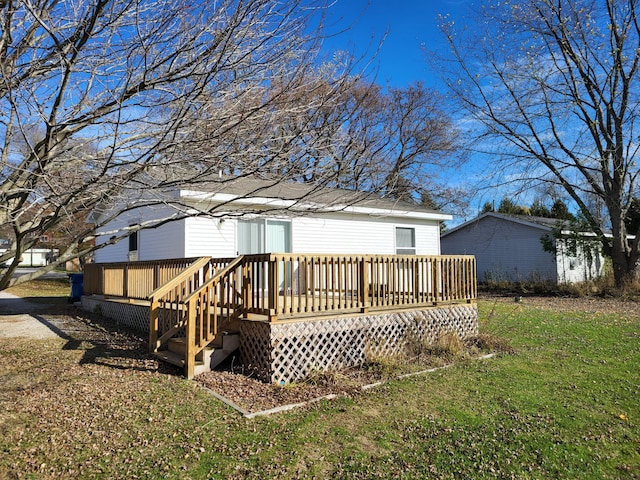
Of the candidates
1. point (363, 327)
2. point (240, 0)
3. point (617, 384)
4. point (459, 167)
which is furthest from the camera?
point (459, 167)

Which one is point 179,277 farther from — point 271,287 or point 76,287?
point 76,287

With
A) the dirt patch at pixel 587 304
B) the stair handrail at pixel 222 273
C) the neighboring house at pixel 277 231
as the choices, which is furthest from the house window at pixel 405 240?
the stair handrail at pixel 222 273

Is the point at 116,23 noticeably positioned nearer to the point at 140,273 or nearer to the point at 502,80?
the point at 140,273

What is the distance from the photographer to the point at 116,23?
13.5 ft

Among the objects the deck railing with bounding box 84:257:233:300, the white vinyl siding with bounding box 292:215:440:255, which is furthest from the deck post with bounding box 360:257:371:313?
the white vinyl siding with bounding box 292:215:440:255

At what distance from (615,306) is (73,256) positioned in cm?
1593

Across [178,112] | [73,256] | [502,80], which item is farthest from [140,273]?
[502,80]

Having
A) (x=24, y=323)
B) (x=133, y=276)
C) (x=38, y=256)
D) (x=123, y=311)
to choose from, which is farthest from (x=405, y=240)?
(x=38, y=256)

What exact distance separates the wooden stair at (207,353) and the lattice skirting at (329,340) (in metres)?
0.18

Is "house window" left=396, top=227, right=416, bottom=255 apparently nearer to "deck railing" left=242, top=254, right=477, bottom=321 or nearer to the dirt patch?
the dirt patch

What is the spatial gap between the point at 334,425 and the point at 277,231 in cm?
762

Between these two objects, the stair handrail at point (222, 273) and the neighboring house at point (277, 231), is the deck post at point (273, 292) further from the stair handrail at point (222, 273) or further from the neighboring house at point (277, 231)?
the neighboring house at point (277, 231)

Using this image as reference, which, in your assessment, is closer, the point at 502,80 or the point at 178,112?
the point at 178,112

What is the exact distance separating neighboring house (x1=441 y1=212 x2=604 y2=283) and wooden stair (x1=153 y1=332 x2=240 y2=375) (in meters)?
19.0
